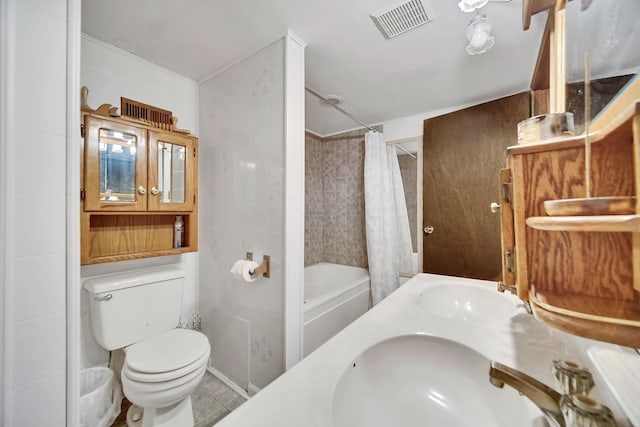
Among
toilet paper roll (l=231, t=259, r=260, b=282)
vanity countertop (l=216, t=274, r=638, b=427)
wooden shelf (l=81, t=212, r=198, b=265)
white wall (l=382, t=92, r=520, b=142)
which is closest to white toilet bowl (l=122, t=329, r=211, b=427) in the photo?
toilet paper roll (l=231, t=259, r=260, b=282)

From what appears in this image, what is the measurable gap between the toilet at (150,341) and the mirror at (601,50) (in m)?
1.71

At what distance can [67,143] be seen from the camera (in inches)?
31.9

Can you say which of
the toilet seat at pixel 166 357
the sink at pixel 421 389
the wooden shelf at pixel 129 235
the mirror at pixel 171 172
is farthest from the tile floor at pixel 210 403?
the mirror at pixel 171 172

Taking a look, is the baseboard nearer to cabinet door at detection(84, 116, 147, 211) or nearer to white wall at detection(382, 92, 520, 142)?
cabinet door at detection(84, 116, 147, 211)

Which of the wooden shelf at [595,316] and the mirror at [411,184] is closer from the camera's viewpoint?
the wooden shelf at [595,316]

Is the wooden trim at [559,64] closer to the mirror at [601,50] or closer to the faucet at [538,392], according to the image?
the mirror at [601,50]

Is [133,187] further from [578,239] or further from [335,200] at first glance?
[335,200]

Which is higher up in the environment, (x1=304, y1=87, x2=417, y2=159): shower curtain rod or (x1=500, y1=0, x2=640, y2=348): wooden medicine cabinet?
(x1=304, y1=87, x2=417, y2=159): shower curtain rod

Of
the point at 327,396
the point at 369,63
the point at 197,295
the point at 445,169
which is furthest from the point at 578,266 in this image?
the point at 197,295

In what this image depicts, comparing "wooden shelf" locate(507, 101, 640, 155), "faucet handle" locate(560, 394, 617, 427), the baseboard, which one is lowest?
the baseboard

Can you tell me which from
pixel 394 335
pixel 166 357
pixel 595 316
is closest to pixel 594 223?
pixel 595 316

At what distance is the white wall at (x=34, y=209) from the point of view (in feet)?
2.35

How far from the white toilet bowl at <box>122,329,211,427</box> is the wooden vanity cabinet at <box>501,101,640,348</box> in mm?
1473

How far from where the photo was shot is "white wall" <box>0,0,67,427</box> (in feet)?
2.35
